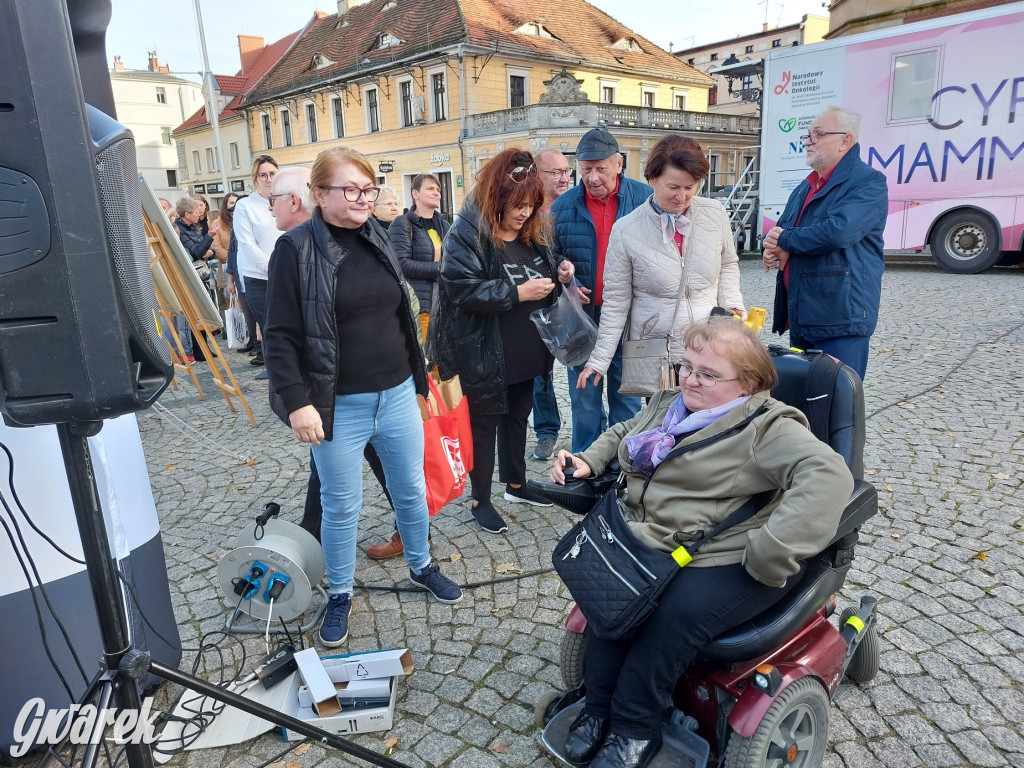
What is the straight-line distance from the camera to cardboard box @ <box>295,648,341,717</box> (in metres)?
2.33

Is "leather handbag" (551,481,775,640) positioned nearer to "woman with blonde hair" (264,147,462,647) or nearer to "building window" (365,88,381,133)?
"woman with blonde hair" (264,147,462,647)

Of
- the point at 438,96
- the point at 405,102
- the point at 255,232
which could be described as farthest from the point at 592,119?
the point at 255,232

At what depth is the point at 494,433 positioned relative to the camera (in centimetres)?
370

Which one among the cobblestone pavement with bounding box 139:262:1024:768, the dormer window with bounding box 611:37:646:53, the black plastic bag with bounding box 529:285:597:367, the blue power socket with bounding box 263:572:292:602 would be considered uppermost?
the dormer window with bounding box 611:37:646:53

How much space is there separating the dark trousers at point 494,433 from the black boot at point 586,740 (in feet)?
5.87

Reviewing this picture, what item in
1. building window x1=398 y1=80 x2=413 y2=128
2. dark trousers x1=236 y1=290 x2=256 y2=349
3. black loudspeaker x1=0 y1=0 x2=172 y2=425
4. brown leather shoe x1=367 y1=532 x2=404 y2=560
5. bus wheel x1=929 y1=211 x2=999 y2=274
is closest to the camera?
black loudspeaker x1=0 y1=0 x2=172 y2=425

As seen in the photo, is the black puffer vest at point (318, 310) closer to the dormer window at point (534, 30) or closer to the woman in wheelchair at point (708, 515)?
the woman in wheelchair at point (708, 515)

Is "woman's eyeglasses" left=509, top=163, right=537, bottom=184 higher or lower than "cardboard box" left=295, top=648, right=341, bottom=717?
higher

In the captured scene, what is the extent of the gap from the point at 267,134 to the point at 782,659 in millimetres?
43487

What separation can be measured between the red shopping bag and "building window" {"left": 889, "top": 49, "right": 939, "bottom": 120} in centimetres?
1131

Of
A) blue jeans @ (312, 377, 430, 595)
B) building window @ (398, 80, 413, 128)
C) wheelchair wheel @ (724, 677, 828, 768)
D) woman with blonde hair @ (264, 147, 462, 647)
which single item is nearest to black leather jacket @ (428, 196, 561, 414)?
woman with blonde hair @ (264, 147, 462, 647)

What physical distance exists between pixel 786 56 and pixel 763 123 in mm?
1186

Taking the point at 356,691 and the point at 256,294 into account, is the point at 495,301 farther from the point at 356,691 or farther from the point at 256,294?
the point at 256,294

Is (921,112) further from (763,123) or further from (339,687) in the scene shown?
(339,687)
